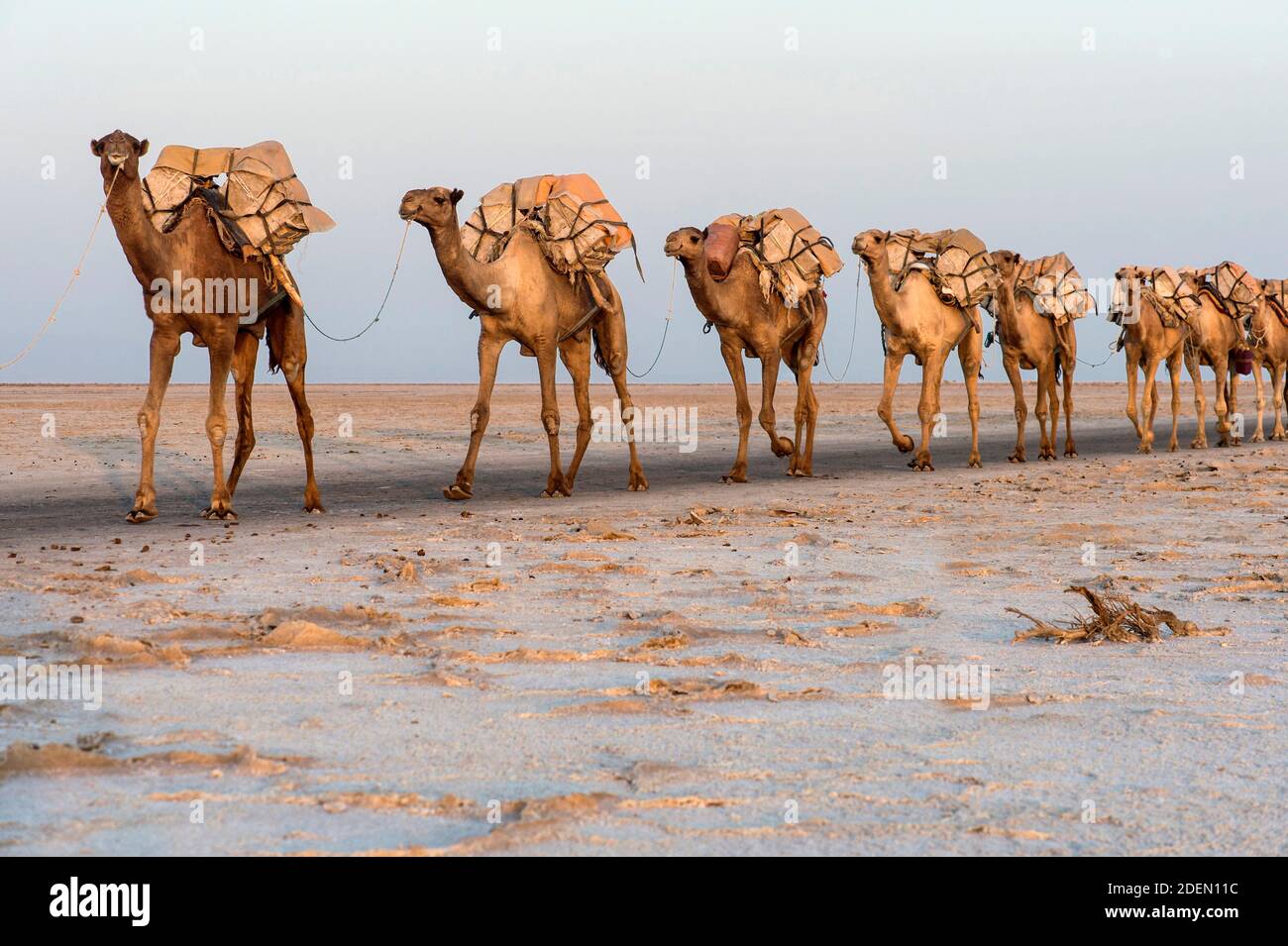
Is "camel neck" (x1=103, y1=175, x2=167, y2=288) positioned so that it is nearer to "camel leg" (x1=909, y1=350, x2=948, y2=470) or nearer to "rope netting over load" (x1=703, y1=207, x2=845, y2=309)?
"rope netting over load" (x1=703, y1=207, x2=845, y2=309)

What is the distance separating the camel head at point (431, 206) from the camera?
→ 43.9 ft

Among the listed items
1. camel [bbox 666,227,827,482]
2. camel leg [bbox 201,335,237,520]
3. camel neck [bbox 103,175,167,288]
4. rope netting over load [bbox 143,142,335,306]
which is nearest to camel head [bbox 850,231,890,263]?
camel [bbox 666,227,827,482]

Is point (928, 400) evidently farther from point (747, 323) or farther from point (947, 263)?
point (747, 323)

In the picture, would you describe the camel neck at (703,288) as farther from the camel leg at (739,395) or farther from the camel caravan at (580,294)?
the camel leg at (739,395)

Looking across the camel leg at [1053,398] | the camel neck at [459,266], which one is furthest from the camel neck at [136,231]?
the camel leg at [1053,398]

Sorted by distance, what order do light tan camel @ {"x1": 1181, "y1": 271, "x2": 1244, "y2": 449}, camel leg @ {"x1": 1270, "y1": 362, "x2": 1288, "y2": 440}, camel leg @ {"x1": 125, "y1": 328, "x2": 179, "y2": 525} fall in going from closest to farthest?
camel leg @ {"x1": 125, "y1": 328, "x2": 179, "y2": 525} < light tan camel @ {"x1": 1181, "y1": 271, "x2": 1244, "y2": 449} < camel leg @ {"x1": 1270, "y1": 362, "x2": 1288, "y2": 440}

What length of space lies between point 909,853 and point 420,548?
7201 millimetres

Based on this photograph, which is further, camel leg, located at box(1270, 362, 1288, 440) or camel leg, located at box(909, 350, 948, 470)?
camel leg, located at box(1270, 362, 1288, 440)

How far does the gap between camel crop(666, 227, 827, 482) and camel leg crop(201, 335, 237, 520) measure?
541 centimetres

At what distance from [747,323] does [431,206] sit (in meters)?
5.17

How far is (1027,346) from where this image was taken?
21.6m

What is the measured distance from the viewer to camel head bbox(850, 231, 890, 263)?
18188 mm
